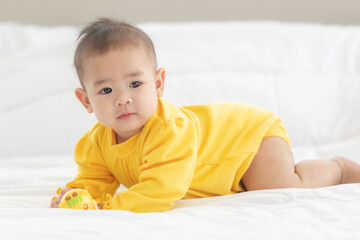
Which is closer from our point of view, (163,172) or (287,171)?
(163,172)

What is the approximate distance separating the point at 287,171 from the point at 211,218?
Answer: 0.32 m

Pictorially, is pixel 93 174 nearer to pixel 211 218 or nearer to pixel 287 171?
pixel 211 218

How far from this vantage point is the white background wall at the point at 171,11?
2.61 m

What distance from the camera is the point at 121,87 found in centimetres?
116

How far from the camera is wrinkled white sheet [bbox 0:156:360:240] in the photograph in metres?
0.94

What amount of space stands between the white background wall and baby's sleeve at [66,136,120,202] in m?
1.42

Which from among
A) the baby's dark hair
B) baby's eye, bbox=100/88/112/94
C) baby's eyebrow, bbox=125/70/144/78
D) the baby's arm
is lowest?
the baby's arm

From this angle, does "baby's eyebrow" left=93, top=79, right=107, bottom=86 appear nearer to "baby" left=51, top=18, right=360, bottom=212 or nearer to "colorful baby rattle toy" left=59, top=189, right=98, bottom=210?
"baby" left=51, top=18, right=360, bottom=212

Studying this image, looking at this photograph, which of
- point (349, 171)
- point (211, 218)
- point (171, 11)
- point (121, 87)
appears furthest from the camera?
point (171, 11)

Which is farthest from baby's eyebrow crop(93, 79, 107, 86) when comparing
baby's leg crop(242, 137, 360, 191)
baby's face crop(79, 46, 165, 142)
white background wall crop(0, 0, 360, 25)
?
white background wall crop(0, 0, 360, 25)

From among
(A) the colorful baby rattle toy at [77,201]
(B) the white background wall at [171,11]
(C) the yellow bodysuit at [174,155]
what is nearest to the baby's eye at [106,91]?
(C) the yellow bodysuit at [174,155]

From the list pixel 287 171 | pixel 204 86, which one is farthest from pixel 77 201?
pixel 204 86

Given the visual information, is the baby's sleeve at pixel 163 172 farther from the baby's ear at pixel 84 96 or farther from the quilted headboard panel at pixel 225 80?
the quilted headboard panel at pixel 225 80

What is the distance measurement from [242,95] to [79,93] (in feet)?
2.55
